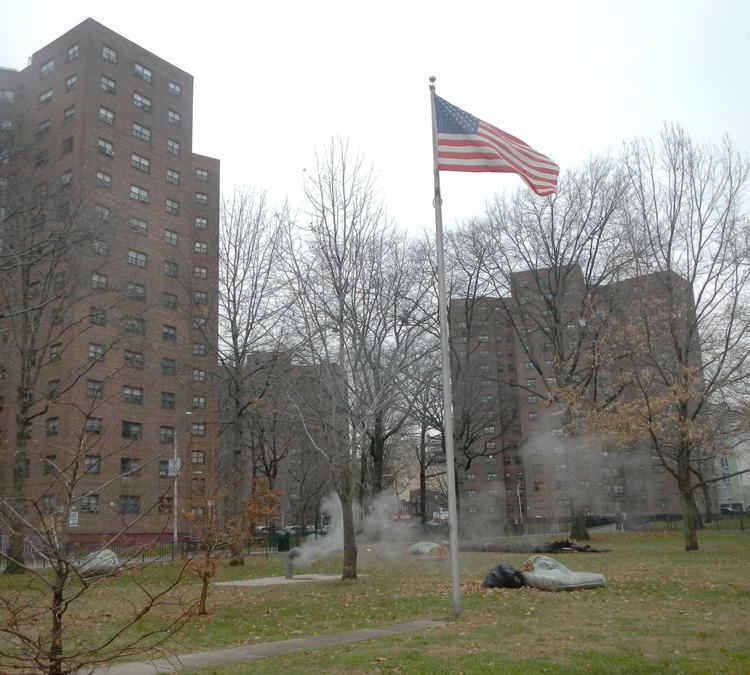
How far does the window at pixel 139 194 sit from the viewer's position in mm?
44062

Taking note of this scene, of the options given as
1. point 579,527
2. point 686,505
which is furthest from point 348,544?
point 579,527

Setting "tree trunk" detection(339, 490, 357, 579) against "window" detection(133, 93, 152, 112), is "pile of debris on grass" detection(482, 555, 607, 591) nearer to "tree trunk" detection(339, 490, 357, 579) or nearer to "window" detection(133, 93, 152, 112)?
"tree trunk" detection(339, 490, 357, 579)

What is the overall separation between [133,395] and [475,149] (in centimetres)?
3450

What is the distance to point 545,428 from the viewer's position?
5759 cm

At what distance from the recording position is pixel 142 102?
151 feet

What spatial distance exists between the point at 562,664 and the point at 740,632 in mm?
3115

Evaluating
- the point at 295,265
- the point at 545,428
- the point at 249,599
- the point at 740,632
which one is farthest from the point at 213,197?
the point at 740,632

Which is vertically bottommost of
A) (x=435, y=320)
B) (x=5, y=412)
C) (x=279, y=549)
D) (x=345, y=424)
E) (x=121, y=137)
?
(x=279, y=549)

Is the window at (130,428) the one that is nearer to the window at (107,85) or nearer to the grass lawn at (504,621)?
the window at (107,85)

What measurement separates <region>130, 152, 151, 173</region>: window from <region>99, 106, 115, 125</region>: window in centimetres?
228

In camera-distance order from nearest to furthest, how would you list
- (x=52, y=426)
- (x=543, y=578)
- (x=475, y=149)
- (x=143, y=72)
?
(x=475, y=149) < (x=543, y=578) < (x=52, y=426) < (x=143, y=72)

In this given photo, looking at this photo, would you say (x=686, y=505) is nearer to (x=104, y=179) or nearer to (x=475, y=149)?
(x=475, y=149)

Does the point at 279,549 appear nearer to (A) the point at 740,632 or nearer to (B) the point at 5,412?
(B) the point at 5,412

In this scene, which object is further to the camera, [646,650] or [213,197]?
[213,197]
